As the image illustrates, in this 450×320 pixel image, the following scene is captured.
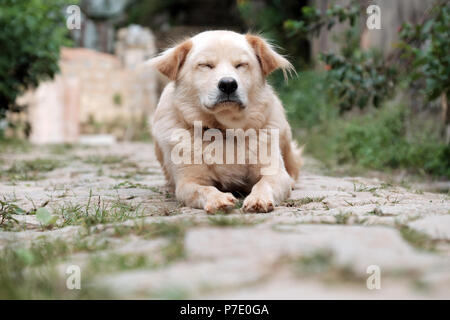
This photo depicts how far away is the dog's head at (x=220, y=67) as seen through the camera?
11.7ft

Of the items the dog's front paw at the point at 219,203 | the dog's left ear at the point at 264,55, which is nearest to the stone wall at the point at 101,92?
the dog's left ear at the point at 264,55

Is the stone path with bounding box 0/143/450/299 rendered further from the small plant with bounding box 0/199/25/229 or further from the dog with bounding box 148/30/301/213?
the dog with bounding box 148/30/301/213

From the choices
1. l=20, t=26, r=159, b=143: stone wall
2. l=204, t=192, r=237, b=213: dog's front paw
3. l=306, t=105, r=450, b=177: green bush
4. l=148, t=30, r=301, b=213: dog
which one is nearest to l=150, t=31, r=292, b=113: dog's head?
l=148, t=30, r=301, b=213: dog

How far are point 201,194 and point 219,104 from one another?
2.18ft

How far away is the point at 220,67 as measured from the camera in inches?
143

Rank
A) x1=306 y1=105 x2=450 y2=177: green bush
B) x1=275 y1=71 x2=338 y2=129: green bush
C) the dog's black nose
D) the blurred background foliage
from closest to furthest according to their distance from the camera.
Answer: the dog's black nose → the blurred background foliage → x1=306 y1=105 x2=450 y2=177: green bush → x1=275 y1=71 x2=338 y2=129: green bush

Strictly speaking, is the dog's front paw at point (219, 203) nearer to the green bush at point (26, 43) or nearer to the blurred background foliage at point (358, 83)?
the blurred background foliage at point (358, 83)

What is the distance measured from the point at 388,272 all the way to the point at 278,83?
13.3m

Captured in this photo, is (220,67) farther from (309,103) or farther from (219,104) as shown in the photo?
(309,103)

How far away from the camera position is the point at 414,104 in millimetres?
7168

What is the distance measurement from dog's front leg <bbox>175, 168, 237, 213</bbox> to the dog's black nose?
2.06ft

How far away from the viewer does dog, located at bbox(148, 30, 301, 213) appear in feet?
11.7

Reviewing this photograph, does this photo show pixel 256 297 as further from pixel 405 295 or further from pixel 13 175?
pixel 13 175

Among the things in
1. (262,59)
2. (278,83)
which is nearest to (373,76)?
(262,59)
